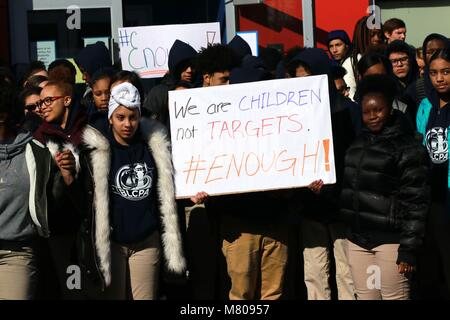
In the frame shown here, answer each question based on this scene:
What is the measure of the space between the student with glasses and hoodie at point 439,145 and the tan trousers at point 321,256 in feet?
2.19

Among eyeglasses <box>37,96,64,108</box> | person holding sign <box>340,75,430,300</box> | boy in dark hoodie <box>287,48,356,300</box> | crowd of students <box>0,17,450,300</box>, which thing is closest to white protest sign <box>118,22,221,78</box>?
crowd of students <box>0,17,450,300</box>

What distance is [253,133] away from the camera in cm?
693

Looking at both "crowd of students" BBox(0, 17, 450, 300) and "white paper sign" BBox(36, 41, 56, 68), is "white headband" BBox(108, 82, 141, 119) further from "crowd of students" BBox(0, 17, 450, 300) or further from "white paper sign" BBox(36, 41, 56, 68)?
"white paper sign" BBox(36, 41, 56, 68)

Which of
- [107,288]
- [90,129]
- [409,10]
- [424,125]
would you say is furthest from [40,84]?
[409,10]

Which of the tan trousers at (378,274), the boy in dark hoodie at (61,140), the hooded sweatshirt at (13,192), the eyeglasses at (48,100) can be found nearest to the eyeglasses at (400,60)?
the tan trousers at (378,274)

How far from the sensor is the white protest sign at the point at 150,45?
10.0 m

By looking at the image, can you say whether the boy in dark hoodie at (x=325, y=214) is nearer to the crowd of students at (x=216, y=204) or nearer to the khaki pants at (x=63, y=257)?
the crowd of students at (x=216, y=204)

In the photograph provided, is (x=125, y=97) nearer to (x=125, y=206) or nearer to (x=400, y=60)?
(x=125, y=206)

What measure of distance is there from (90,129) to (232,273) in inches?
55.3

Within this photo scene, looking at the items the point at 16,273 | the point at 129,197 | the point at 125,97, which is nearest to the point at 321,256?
the point at 129,197

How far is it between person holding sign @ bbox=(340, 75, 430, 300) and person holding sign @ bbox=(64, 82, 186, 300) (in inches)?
46.1

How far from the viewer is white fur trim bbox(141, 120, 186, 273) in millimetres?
6703

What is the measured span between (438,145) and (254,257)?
1.58 metres

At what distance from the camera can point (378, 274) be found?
265 inches
